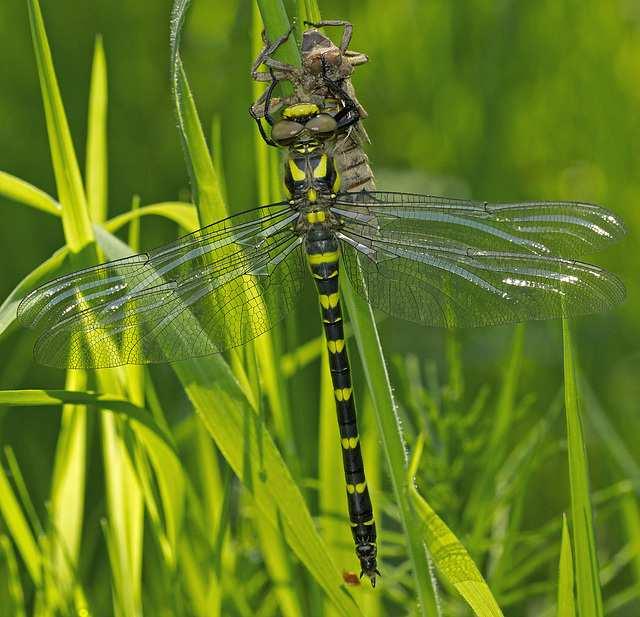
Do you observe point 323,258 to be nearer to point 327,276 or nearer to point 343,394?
point 327,276

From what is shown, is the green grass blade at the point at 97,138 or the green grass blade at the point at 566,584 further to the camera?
the green grass blade at the point at 97,138

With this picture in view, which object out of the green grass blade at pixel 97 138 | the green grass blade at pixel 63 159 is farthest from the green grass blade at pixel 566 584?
the green grass blade at pixel 97 138

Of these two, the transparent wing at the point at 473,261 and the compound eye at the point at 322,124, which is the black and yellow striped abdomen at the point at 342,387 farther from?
the compound eye at the point at 322,124

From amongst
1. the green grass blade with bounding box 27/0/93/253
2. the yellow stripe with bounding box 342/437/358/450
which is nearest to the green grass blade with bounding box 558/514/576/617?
the yellow stripe with bounding box 342/437/358/450

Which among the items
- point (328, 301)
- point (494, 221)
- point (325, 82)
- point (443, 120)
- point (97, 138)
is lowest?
point (328, 301)

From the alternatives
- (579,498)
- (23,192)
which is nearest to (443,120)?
(23,192)

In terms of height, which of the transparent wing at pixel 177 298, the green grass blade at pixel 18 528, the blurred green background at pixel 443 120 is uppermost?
the blurred green background at pixel 443 120
